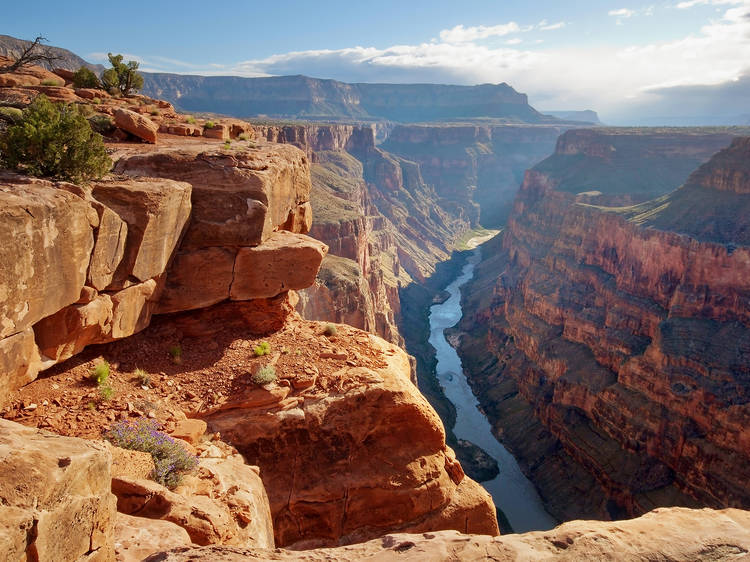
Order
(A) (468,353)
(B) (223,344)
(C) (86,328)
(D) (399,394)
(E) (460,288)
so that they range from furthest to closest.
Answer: (E) (460,288)
(A) (468,353)
(B) (223,344)
(D) (399,394)
(C) (86,328)

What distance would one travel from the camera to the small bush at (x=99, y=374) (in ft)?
39.4

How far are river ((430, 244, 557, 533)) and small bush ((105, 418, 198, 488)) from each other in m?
35.0

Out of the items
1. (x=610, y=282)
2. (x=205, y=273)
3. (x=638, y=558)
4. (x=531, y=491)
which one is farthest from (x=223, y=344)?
(x=610, y=282)

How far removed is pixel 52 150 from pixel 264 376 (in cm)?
680

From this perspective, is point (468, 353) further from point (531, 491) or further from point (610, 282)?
point (531, 491)

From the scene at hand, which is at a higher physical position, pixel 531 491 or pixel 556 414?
pixel 556 414

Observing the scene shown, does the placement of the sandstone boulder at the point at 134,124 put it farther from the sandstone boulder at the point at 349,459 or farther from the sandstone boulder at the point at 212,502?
the sandstone boulder at the point at 212,502

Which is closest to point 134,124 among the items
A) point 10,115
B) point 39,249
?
point 10,115

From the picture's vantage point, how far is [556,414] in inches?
2005

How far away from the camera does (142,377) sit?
42.1ft

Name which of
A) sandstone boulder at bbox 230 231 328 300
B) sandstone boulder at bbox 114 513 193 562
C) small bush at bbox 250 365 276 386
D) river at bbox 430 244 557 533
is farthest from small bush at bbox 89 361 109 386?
river at bbox 430 244 557 533

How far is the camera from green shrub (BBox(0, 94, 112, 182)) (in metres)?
11.3

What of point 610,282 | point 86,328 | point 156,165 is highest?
point 156,165

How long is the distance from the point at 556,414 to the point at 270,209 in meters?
43.4
